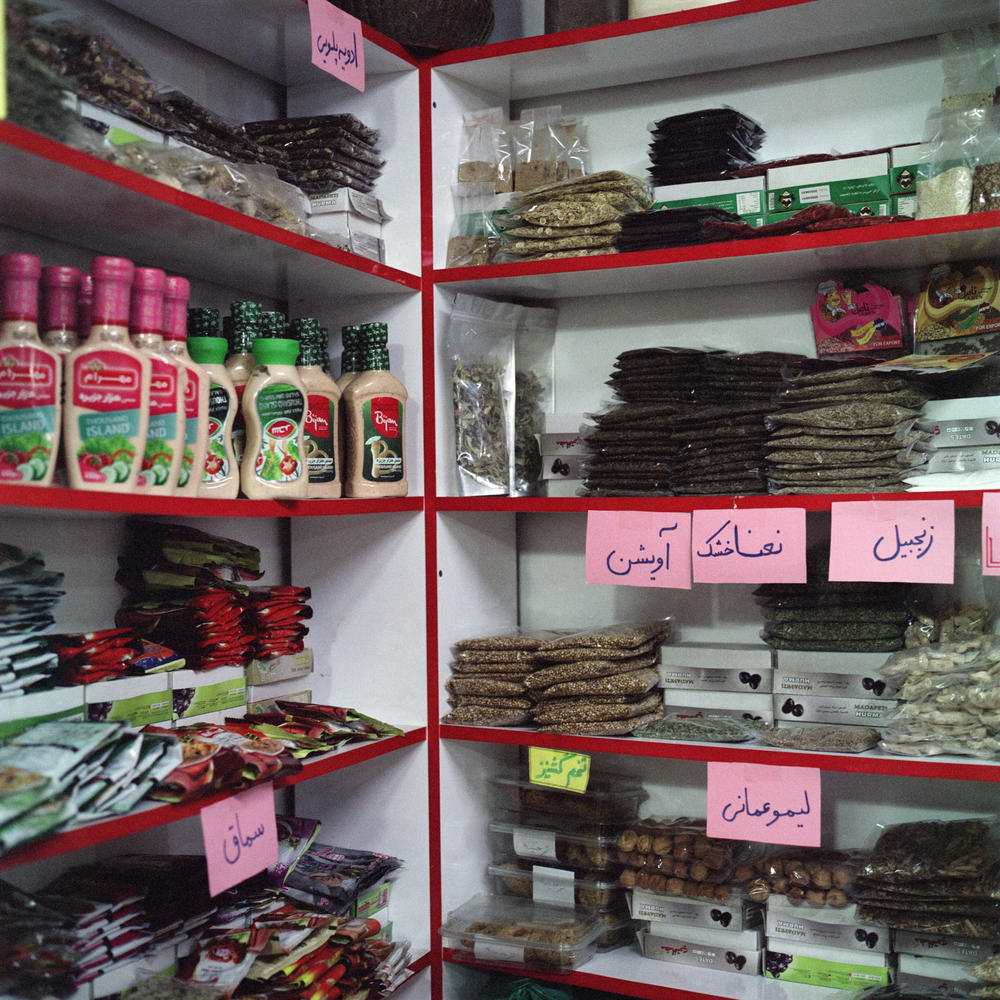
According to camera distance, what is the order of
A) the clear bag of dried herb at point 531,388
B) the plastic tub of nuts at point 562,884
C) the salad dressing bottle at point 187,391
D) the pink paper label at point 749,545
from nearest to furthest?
the salad dressing bottle at point 187,391 → the pink paper label at point 749,545 → the plastic tub of nuts at point 562,884 → the clear bag of dried herb at point 531,388

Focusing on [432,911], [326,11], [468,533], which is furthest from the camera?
[468,533]

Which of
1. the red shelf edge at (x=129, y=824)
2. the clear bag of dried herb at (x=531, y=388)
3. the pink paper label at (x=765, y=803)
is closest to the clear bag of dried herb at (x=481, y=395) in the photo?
the clear bag of dried herb at (x=531, y=388)

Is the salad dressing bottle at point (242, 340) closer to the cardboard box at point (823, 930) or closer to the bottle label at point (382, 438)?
the bottle label at point (382, 438)

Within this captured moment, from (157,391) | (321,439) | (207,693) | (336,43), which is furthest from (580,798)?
(336,43)

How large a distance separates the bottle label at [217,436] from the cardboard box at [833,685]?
1.10 meters

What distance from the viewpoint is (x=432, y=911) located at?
6.84 ft

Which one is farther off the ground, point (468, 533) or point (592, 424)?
point (592, 424)

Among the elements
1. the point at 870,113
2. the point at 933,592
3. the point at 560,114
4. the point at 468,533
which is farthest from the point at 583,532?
the point at 870,113

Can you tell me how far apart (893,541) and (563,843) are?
90 centimetres

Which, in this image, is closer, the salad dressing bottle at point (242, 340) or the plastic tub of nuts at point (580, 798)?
the salad dressing bottle at point (242, 340)

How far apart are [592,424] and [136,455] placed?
1.06 metres

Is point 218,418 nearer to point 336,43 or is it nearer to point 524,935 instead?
point 336,43

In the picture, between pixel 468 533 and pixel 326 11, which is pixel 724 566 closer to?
pixel 468 533

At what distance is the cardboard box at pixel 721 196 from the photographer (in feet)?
6.63
